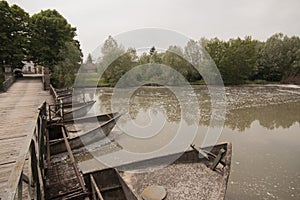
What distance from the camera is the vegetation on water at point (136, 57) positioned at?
55.3 feet

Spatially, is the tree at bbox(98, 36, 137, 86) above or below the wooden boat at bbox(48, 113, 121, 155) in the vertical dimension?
above

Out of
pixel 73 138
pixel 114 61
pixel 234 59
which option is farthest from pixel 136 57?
pixel 73 138

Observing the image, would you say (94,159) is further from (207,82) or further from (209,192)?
(207,82)

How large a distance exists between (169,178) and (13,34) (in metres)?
19.2

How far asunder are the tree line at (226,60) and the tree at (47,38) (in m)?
4.66

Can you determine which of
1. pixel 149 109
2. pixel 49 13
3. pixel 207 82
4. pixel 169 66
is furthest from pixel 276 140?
pixel 49 13

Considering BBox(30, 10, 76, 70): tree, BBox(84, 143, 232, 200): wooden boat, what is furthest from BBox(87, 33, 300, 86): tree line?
BBox(84, 143, 232, 200): wooden boat

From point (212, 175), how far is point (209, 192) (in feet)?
1.70

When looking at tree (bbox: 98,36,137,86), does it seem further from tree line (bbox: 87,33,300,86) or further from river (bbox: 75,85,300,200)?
river (bbox: 75,85,300,200)

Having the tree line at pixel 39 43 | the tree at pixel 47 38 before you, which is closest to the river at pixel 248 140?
the tree line at pixel 39 43

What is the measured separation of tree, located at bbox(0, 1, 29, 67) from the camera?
16172mm

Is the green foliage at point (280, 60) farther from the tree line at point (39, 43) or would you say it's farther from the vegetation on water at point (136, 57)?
the tree line at point (39, 43)

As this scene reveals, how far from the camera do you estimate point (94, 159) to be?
18.2 feet

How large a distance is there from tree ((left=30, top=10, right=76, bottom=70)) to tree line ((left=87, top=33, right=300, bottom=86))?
4.66 m
